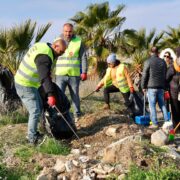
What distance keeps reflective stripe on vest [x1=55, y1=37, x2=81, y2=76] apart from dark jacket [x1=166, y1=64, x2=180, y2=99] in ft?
6.53

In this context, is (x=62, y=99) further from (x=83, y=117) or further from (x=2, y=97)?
(x=2, y=97)

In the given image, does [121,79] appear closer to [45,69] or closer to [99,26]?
[45,69]

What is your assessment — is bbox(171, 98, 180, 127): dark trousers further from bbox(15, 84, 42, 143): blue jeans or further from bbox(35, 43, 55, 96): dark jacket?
bbox(35, 43, 55, 96): dark jacket

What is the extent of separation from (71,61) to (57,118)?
1657 mm

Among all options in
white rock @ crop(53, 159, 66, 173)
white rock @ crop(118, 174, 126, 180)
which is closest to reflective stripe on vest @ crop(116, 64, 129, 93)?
white rock @ crop(53, 159, 66, 173)

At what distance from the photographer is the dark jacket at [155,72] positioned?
957cm

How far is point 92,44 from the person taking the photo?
1872 cm

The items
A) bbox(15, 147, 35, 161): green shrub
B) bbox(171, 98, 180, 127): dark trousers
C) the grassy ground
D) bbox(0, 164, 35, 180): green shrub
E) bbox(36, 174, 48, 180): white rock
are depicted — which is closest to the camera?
the grassy ground

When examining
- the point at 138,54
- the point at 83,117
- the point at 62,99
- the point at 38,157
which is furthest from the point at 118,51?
the point at 38,157

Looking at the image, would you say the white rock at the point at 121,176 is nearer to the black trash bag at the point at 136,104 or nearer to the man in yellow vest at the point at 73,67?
the man in yellow vest at the point at 73,67

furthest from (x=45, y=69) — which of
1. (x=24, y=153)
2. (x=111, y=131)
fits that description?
(x=111, y=131)

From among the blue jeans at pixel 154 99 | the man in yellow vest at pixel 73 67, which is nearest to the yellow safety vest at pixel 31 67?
the man in yellow vest at pixel 73 67

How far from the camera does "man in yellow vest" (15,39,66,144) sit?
6.99m

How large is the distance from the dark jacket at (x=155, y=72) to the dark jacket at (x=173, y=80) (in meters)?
0.22
